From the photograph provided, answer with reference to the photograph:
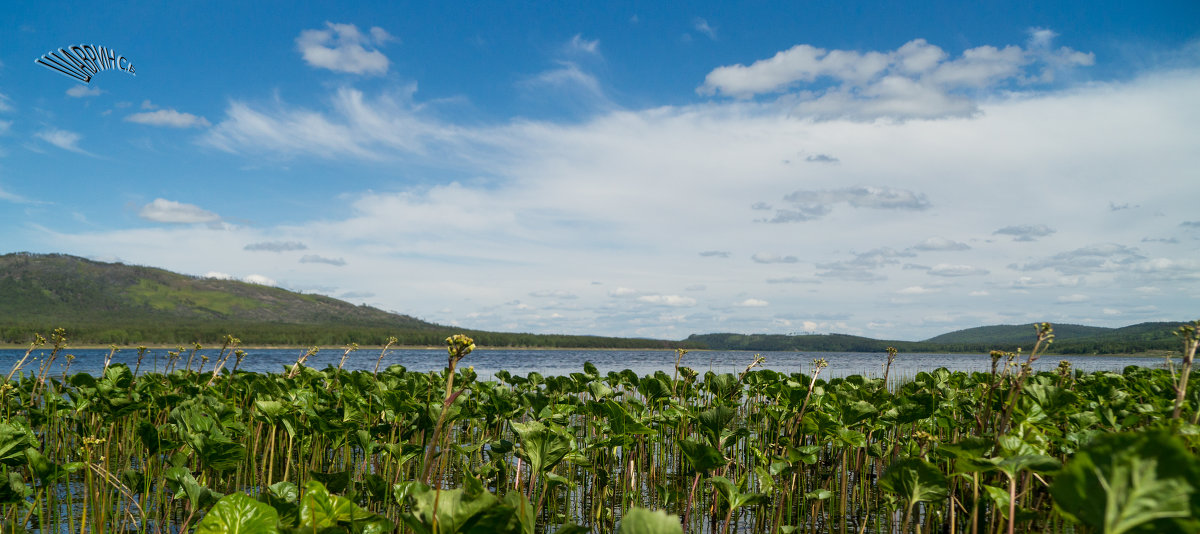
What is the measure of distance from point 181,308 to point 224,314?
10.5 m

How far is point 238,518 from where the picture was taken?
232 centimetres

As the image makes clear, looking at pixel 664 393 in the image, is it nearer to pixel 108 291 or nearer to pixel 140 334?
pixel 140 334

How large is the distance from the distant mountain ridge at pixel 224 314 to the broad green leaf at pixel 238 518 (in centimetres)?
10872

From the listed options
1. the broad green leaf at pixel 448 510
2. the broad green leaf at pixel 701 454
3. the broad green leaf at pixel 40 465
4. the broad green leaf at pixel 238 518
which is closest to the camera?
the broad green leaf at pixel 448 510

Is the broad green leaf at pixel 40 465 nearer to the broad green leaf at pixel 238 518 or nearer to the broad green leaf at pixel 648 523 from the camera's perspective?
the broad green leaf at pixel 238 518

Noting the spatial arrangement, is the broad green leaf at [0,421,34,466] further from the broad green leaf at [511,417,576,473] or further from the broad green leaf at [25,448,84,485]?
the broad green leaf at [511,417,576,473]

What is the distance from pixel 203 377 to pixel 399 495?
833 cm

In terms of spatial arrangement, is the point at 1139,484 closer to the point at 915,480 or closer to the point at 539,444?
the point at 915,480

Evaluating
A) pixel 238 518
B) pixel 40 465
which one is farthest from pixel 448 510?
pixel 40 465

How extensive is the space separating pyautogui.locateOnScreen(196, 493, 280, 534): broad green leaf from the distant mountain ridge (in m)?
109

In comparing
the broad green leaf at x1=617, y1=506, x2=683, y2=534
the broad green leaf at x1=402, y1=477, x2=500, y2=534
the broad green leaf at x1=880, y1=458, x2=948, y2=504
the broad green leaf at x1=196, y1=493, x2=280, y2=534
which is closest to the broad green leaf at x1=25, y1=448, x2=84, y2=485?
the broad green leaf at x1=196, y1=493, x2=280, y2=534

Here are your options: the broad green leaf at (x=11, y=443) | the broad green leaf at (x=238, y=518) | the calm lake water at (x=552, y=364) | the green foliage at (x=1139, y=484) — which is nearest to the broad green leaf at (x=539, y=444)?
the broad green leaf at (x=238, y=518)

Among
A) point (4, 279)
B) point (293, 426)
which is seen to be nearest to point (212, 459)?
point (293, 426)

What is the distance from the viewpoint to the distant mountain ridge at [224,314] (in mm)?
118375
